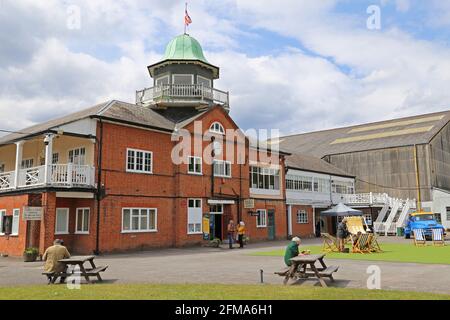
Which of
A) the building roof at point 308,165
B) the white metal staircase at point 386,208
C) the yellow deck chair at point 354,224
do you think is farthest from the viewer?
the white metal staircase at point 386,208

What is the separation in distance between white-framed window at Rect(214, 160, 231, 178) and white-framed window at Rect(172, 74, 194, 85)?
571cm

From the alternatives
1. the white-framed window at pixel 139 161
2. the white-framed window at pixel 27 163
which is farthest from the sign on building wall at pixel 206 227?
the white-framed window at pixel 27 163

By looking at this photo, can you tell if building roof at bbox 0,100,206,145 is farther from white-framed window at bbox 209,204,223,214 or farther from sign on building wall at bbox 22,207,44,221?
white-framed window at bbox 209,204,223,214

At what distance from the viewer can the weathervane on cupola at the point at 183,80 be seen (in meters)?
27.3

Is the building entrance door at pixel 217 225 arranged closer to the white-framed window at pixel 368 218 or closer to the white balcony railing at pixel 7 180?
the white balcony railing at pixel 7 180

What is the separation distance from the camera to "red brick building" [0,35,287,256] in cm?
2034

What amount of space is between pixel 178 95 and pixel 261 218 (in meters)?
10.5

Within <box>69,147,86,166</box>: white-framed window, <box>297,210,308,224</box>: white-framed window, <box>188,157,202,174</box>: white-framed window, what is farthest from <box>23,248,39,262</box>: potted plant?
<box>297,210,308,224</box>: white-framed window

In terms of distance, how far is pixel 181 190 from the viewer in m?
24.3

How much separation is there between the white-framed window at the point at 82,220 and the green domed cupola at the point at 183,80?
8820 millimetres

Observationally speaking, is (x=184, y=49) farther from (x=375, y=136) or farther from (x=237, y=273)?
(x=375, y=136)
